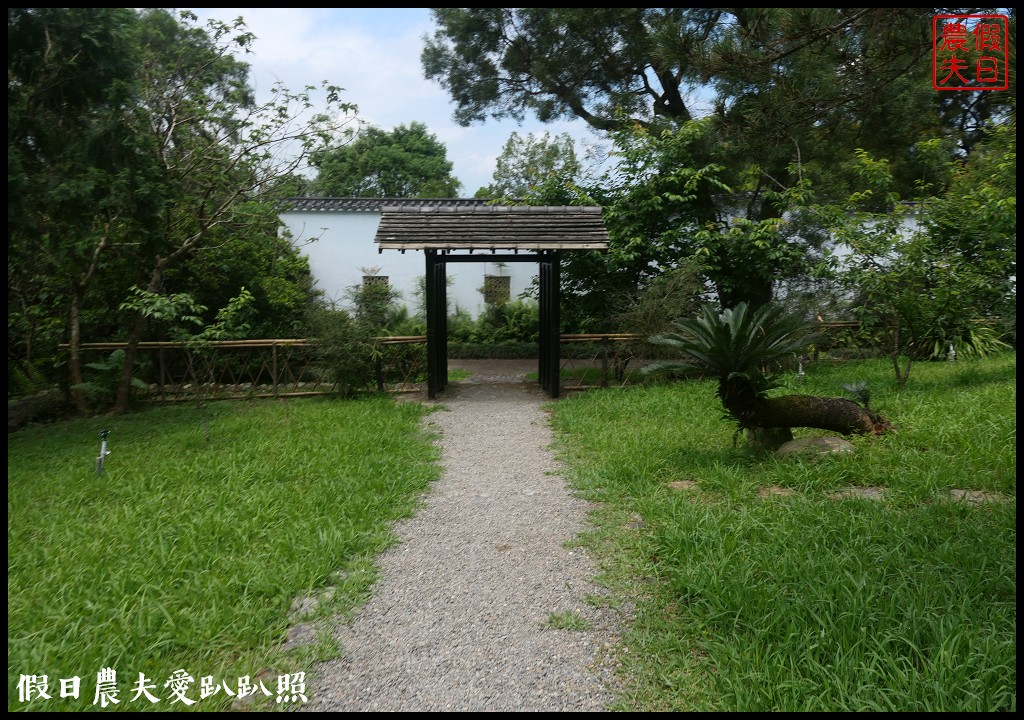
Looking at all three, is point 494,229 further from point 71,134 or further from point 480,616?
point 480,616

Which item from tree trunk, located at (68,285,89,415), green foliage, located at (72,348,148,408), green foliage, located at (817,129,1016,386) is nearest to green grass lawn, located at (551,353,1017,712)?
green foliage, located at (817,129,1016,386)

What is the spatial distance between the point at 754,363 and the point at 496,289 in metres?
11.9

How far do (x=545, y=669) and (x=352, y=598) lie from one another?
3.86 feet

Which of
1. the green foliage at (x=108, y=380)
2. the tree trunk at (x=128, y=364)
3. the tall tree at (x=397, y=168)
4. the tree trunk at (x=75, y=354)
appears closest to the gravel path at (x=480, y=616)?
the tree trunk at (x=128, y=364)

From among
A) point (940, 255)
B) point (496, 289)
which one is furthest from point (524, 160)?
point (940, 255)

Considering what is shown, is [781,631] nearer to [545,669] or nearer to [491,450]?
[545,669]

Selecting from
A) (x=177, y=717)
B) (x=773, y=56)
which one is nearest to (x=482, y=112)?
(x=773, y=56)

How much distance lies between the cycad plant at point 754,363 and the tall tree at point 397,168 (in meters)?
21.5

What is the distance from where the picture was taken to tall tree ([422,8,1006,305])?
365 cm

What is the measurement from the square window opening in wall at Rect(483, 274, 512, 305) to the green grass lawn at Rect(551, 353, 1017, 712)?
10.7 metres

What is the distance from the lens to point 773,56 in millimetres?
3646

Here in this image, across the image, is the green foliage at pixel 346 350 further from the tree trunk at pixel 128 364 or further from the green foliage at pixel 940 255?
the green foliage at pixel 940 255

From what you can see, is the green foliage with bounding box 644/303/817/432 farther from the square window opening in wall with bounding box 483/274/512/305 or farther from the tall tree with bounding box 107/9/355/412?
the square window opening in wall with bounding box 483/274/512/305

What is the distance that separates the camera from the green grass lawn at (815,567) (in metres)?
2.38
